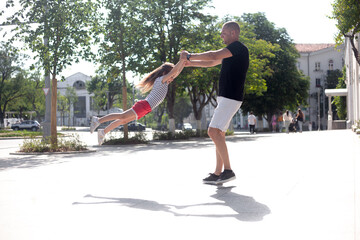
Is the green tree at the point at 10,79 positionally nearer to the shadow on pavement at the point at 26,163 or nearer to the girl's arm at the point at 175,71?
the shadow on pavement at the point at 26,163

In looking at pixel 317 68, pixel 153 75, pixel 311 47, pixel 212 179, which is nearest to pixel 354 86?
pixel 153 75

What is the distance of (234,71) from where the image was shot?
5828 millimetres

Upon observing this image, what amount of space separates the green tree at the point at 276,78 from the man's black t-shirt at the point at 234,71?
43324 millimetres

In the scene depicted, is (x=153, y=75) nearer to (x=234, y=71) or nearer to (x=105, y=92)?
(x=234, y=71)

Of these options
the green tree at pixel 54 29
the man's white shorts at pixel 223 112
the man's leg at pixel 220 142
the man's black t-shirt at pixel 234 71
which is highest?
the green tree at pixel 54 29

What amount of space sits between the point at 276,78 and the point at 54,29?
1463 inches

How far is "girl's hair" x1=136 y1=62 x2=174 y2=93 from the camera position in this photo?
650cm

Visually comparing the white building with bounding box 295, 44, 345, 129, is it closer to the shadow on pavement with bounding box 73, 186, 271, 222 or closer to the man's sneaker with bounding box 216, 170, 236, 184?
the man's sneaker with bounding box 216, 170, 236, 184

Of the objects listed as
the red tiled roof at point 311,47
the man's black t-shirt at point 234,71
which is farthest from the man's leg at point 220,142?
the red tiled roof at point 311,47

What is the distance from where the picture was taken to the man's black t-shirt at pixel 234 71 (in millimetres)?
5816

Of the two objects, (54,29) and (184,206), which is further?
(54,29)

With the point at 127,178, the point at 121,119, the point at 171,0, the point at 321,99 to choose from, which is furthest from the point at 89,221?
the point at 321,99

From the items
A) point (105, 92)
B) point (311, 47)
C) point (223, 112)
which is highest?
point (311, 47)

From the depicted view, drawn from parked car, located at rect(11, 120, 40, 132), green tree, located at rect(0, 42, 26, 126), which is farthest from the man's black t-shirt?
parked car, located at rect(11, 120, 40, 132)
